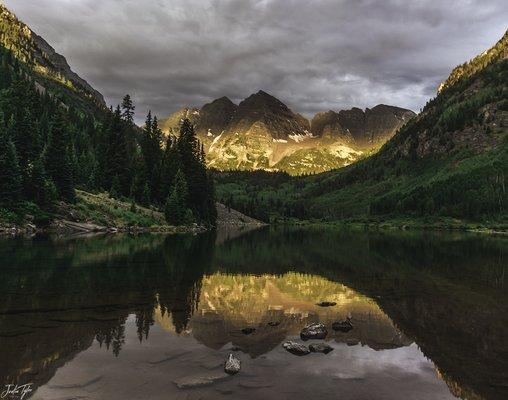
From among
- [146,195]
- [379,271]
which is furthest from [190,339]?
[146,195]

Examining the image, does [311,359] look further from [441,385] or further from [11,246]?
[11,246]

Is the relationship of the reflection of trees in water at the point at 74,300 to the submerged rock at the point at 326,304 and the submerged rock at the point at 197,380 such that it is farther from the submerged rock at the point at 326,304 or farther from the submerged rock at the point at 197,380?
the submerged rock at the point at 326,304

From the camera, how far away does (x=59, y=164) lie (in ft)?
284

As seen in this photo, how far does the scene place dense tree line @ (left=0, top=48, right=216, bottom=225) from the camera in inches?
3036

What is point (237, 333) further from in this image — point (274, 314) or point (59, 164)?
point (59, 164)

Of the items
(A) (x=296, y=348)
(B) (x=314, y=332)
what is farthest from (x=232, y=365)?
(B) (x=314, y=332)

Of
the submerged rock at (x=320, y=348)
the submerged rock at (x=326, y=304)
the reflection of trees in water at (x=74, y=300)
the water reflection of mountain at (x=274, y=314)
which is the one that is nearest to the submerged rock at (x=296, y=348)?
the submerged rock at (x=320, y=348)

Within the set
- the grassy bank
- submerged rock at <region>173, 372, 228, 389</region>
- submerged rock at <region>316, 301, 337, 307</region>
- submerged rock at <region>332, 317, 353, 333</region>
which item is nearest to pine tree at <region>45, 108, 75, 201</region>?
the grassy bank

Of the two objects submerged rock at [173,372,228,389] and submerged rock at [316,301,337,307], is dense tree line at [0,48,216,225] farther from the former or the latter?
submerged rock at [173,372,228,389]

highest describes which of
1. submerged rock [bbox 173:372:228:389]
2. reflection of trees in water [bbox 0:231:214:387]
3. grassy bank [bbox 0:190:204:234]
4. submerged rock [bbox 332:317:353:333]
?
grassy bank [bbox 0:190:204:234]

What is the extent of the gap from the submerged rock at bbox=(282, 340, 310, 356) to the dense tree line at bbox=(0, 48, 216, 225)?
68653mm

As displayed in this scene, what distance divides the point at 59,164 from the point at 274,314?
7611 cm

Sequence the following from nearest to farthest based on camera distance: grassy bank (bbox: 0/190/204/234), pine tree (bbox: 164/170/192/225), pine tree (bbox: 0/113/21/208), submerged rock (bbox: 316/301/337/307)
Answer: submerged rock (bbox: 316/301/337/307) → pine tree (bbox: 0/113/21/208) → grassy bank (bbox: 0/190/204/234) → pine tree (bbox: 164/170/192/225)

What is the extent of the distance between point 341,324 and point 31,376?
45.8 ft
